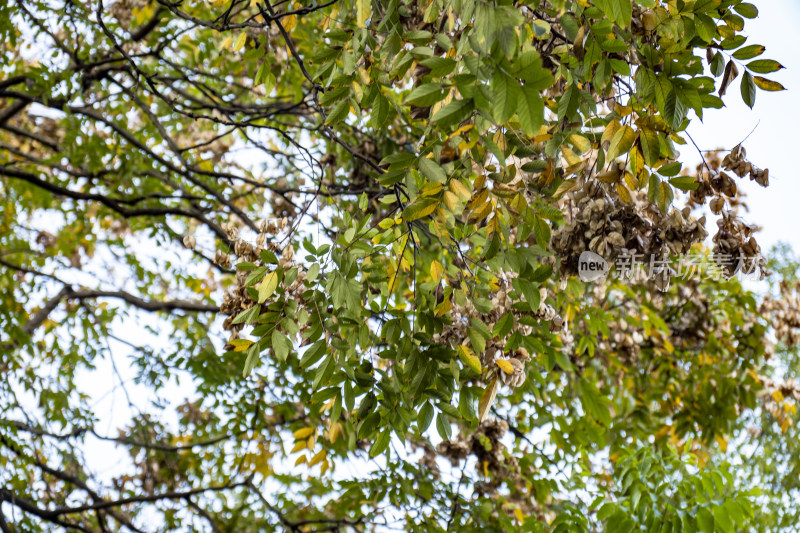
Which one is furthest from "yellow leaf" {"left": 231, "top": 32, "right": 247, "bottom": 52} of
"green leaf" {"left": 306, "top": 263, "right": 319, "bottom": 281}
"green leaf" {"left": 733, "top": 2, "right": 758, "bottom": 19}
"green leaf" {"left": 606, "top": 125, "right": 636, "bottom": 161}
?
"green leaf" {"left": 733, "top": 2, "right": 758, "bottom": 19}

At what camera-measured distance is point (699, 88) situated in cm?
124

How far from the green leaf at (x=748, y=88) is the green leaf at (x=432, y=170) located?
0.62 meters

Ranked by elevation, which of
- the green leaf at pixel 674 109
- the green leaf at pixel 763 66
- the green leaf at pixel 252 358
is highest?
the green leaf at pixel 763 66

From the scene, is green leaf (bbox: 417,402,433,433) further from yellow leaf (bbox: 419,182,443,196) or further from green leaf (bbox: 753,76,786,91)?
green leaf (bbox: 753,76,786,91)

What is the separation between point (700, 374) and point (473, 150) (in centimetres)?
341

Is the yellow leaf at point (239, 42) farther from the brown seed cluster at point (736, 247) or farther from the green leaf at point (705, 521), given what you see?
the green leaf at point (705, 521)

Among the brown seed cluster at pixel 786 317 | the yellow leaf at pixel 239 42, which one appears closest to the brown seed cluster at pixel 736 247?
the yellow leaf at pixel 239 42

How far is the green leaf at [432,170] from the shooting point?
1238 millimetres

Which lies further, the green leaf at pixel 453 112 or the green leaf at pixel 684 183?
the green leaf at pixel 684 183

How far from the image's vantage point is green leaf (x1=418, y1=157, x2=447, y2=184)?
1.24 metres

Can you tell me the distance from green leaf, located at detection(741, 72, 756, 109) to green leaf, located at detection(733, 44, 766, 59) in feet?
0.12

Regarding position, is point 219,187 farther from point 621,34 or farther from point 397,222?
point 621,34

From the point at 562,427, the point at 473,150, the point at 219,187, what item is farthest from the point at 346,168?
the point at 473,150

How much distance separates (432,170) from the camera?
1249mm
